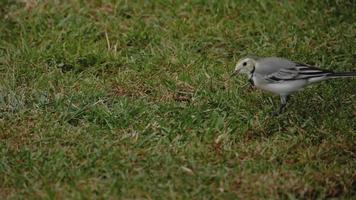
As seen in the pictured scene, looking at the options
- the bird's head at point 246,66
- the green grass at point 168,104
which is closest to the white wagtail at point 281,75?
the bird's head at point 246,66

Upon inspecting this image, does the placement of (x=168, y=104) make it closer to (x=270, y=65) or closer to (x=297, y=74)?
(x=270, y=65)

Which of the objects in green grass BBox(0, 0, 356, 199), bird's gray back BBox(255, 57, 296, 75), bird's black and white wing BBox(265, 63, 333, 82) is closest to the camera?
green grass BBox(0, 0, 356, 199)

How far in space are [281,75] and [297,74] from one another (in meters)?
0.15

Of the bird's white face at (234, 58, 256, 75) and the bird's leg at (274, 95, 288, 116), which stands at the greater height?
the bird's white face at (234, 58, 256, 75)

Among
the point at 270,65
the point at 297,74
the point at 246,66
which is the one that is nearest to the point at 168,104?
the point at 246,66

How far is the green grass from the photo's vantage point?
5547 mm

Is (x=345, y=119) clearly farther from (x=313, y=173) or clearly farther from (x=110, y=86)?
(x=110, y=86)

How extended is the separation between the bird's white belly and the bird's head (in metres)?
0.17

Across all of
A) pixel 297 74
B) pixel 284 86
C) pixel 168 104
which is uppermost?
pixel 297 74

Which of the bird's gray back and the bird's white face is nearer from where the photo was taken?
the bird's gray back

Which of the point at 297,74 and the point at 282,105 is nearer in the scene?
the point at 297,74

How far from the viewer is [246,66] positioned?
21.6 feet

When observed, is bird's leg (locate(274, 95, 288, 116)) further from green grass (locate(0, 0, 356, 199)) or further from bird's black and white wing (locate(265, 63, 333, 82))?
bird's black and white wing (locate(265, 63, 333, 82))

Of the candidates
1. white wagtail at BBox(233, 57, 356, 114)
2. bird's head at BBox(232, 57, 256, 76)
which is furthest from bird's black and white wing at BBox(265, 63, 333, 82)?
bird's head at BBox(232, 57, 256, 76)
